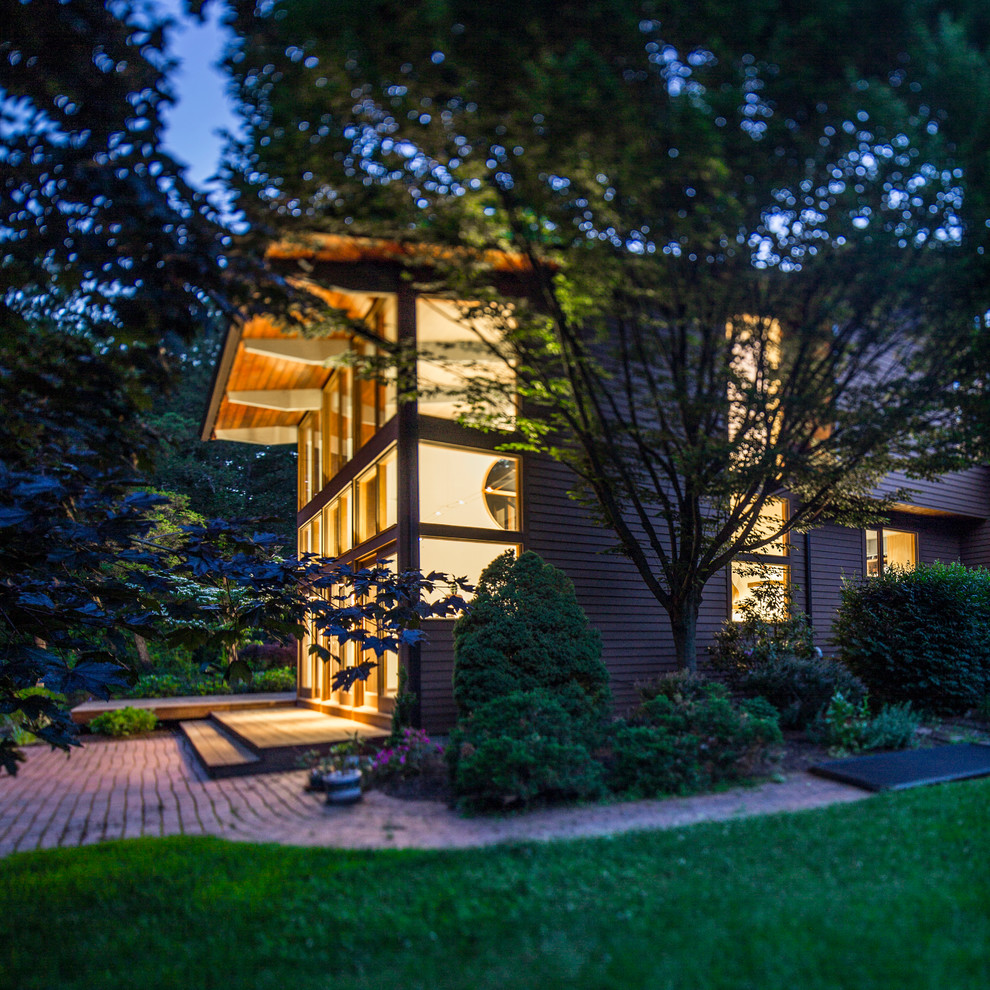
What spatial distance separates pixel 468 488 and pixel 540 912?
6.01 m

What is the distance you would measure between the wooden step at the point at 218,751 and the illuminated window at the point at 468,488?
9.62 feet

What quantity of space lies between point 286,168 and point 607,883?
12.5ft

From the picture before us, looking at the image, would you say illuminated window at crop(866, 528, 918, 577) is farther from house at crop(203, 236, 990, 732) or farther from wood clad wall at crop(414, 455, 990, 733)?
wood clad wall at crop(414, 455, 990, 733)

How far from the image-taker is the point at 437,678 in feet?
26.8

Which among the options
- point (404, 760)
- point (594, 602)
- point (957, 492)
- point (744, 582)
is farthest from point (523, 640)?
point (957, 492)

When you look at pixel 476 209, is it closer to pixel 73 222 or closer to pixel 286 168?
pixel 286 168

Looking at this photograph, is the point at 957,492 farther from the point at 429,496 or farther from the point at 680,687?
the point at 429,496

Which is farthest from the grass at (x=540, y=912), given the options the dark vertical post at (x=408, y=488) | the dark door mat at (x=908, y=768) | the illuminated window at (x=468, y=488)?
the illuminated window at (x=468, y=488)

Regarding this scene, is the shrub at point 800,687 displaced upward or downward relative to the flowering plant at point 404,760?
upward

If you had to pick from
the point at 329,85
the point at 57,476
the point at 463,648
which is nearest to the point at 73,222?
the point at 57,476

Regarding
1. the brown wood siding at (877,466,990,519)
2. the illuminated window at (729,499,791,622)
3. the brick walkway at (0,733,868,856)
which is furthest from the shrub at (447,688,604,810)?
the brown wood siding at (877,466,990,519)

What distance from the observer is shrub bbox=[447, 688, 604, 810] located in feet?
16.6

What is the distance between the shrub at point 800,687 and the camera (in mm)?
7262

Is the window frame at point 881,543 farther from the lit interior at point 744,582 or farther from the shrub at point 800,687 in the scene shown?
the shrub at point 800,687
